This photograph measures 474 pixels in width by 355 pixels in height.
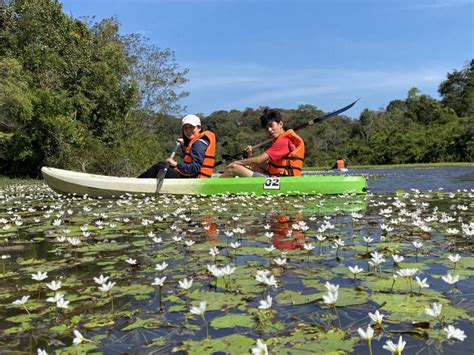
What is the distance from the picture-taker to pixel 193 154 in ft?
34.4

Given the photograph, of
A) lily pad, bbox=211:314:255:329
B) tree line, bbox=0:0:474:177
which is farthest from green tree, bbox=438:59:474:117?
lily pad, bbox=211:314:255:329

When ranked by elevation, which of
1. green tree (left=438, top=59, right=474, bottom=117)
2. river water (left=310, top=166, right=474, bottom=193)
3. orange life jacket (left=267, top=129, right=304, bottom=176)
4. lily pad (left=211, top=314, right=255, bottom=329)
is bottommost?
river water (left=310, top=166, right=474, bottom=193)

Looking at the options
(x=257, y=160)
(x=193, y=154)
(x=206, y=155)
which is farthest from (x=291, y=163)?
(x=193, y=154)

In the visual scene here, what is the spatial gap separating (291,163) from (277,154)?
0.52m

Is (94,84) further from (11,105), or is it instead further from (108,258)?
(108,258)

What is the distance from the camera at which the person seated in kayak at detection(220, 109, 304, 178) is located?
9992 millimetres

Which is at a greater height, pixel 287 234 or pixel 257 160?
pixel 257 160

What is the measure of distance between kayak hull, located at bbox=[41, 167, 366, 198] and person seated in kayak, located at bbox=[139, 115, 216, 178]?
0.49m

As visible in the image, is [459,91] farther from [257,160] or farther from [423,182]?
[257,160]

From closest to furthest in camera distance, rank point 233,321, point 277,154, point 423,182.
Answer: point 233,321
point 277,154
point 423,182

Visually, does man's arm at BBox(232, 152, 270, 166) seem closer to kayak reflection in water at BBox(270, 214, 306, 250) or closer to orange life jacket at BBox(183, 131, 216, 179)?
orange life jacket at BBox(183, 131, 216, 179)

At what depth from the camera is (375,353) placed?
6.59 ft

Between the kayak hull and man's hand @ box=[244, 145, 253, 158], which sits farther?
man's hand @ box=[244, 145, 253, 158]

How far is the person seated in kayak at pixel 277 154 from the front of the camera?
9.99m
